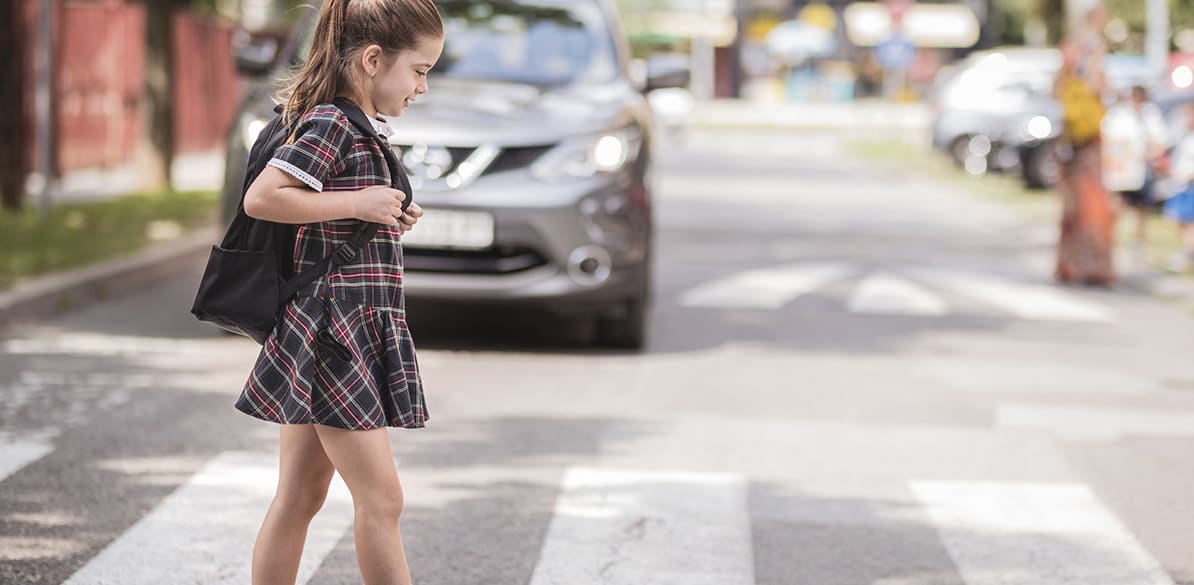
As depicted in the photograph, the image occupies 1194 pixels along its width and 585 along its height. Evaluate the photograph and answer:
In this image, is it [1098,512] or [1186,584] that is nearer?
[1186,584]

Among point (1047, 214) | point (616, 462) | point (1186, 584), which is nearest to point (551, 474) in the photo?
point (616, 462)

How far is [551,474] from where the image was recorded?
5992 millimetres

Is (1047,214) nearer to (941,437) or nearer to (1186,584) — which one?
(941,437)

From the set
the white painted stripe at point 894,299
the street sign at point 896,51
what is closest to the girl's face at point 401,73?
the white painted stripe at point 894,299

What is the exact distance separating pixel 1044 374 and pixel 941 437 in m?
1.94

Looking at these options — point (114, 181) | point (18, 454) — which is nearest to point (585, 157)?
point (18, 454)

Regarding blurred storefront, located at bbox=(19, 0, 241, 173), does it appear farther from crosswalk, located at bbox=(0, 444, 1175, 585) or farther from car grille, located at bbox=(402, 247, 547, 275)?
crosswalk, located at bbox=(0, 444, 1175, 585)

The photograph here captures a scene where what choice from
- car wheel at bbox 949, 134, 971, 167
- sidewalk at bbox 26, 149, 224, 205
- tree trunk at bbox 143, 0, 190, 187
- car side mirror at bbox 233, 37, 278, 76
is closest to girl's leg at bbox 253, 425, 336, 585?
car side mirror at bbox 233, 37, 278, 76

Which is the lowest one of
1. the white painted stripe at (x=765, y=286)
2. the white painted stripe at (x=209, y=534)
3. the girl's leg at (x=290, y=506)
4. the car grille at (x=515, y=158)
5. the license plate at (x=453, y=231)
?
the white painted stripe at (x=765, y=286)

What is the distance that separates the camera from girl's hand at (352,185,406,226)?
11.3 ft

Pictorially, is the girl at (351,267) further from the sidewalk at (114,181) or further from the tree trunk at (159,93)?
the tree trunk at (159,93)

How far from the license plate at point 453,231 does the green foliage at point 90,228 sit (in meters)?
2.68

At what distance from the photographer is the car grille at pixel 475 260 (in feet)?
27.2

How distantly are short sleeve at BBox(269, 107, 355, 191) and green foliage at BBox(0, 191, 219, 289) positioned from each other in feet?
21.9
